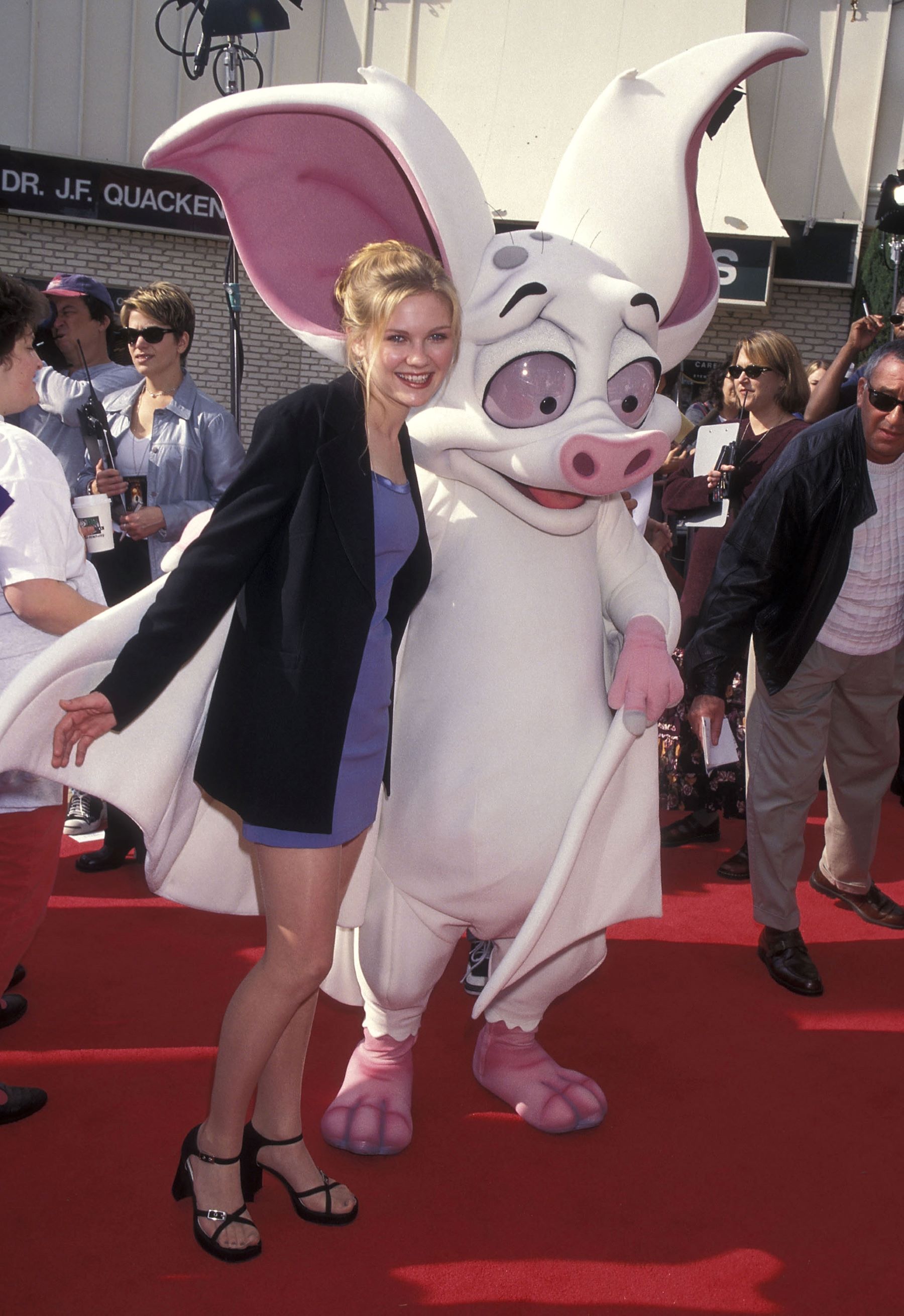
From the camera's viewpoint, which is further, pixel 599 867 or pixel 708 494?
pixel 708 494

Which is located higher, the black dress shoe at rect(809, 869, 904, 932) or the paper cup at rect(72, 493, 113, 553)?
the paper cup at rect(72, 493, 113, 553)

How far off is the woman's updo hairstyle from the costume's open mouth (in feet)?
1.01

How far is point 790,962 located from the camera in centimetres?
304

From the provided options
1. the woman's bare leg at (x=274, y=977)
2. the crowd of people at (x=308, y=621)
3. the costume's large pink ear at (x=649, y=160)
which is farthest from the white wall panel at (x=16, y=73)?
the woman's bare leg at (x=274, y=977)

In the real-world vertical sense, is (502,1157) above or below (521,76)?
below

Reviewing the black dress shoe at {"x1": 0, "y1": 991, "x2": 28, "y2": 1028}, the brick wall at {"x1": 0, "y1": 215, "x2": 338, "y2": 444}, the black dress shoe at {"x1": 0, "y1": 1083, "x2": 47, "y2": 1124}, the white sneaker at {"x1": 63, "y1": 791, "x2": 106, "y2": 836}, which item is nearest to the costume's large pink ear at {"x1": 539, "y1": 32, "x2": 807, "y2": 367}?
the black dress shoe at {"x1": 0, "y1": 1083, "x2": 47, "y2": 1124}

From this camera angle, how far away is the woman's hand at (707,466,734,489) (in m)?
3.90

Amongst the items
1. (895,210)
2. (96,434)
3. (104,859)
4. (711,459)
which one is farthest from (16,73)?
(104,859)

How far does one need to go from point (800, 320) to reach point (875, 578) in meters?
8.92

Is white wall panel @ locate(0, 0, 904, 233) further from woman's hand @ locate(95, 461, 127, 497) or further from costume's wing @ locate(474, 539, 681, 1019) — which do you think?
costume's wing @ locate(474, 539, 681, 1019)

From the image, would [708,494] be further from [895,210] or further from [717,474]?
[895,210]

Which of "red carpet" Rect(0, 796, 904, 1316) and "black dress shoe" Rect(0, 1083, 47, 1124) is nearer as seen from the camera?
Answer: "red carpet" Rect(0, 796, 904, 1316)

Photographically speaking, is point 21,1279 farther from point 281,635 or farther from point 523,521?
point 523,521

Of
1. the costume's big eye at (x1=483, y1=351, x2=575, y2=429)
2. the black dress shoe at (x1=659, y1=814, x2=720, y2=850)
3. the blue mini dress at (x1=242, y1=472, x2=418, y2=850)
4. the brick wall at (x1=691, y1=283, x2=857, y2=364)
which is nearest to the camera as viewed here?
the blue mini dress at (x1=242, y1=472, x2=418, y2=850)
